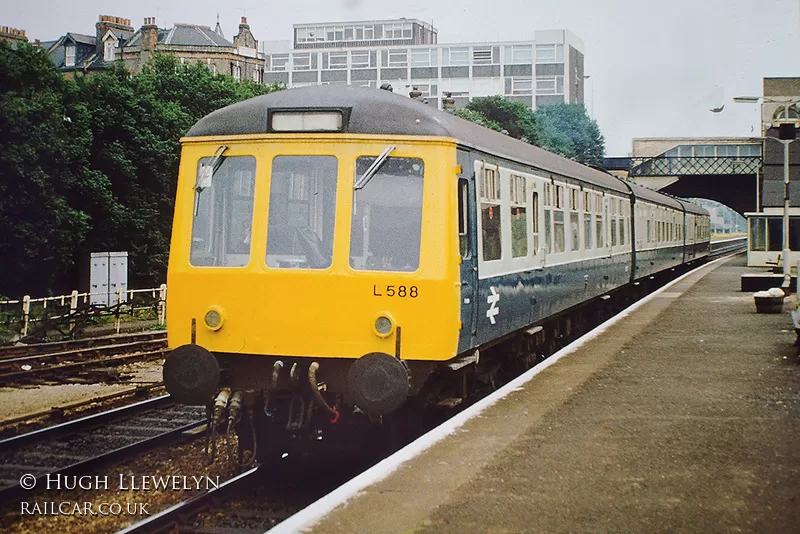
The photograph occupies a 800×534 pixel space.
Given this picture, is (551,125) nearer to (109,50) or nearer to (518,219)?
(109,50)

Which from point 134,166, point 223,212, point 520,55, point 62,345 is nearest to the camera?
point 223,212

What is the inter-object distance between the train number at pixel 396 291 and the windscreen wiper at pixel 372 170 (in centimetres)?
81

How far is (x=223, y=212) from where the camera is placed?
26.7ft

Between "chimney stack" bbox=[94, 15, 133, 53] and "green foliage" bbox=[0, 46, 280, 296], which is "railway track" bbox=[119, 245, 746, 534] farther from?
"chimney stack" bbox=[94, 15, 133, 53]

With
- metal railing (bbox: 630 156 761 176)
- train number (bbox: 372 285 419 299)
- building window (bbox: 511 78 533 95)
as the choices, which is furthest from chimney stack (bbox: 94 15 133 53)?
train number (bbox: 372 285 419 299)

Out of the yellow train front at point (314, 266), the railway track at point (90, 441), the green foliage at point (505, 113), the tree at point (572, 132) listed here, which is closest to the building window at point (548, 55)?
the tree at point (572, 132)

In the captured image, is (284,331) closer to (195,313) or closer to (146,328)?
(195,313)

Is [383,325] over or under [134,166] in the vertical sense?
under

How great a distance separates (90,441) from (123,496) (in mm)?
2067

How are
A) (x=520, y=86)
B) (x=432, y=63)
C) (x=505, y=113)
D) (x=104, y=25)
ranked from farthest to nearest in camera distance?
1. (x=520, y=86)
2. (x=432, y=63)
3. (x=505, y=113)
4. (x=104, y=25)

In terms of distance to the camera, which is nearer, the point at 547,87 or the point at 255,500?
the point at 255,500

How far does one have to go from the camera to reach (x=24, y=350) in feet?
61.3

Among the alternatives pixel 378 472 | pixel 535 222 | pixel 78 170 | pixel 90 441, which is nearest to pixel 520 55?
pixel 78 170

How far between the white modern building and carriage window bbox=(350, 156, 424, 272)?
3181 inches
